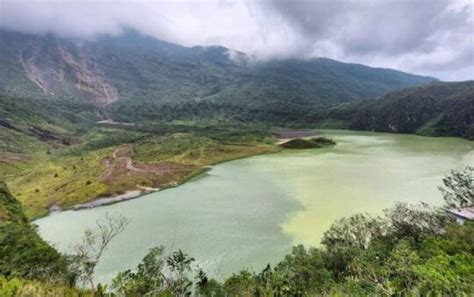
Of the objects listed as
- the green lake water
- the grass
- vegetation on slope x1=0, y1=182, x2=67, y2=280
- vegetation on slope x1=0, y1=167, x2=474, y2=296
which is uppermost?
vegetation on slope x1=0, y1=167, x2=474, y2=296

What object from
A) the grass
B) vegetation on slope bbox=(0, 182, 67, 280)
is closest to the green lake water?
the grass

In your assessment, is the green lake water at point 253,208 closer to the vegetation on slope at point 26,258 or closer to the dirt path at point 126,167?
the vegetation on slope at point 26,258

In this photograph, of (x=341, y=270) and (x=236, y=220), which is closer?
(x=341, y=270)

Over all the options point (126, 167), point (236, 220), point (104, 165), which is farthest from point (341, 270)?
point (104, 165)

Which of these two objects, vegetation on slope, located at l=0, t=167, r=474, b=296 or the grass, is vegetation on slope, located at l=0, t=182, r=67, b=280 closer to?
vegetation on slope, located at l=0, t=167, r=474, b=296

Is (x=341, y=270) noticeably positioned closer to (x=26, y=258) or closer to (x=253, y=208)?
(x=26, y=258)

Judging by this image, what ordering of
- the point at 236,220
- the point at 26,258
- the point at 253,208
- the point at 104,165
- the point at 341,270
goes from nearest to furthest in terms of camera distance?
the point at 341,270, the point at 26,258, the point at 236,220, the point at 253,208, the point at 104,165

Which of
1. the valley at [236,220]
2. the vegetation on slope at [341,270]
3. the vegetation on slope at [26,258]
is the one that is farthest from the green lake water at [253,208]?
the vegetation on slope at [26,258]

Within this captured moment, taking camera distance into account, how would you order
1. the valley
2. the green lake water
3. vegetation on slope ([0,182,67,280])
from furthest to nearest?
1. the green lake water
2. vegetation on slope ([0,182,67,280])
3. the valley
